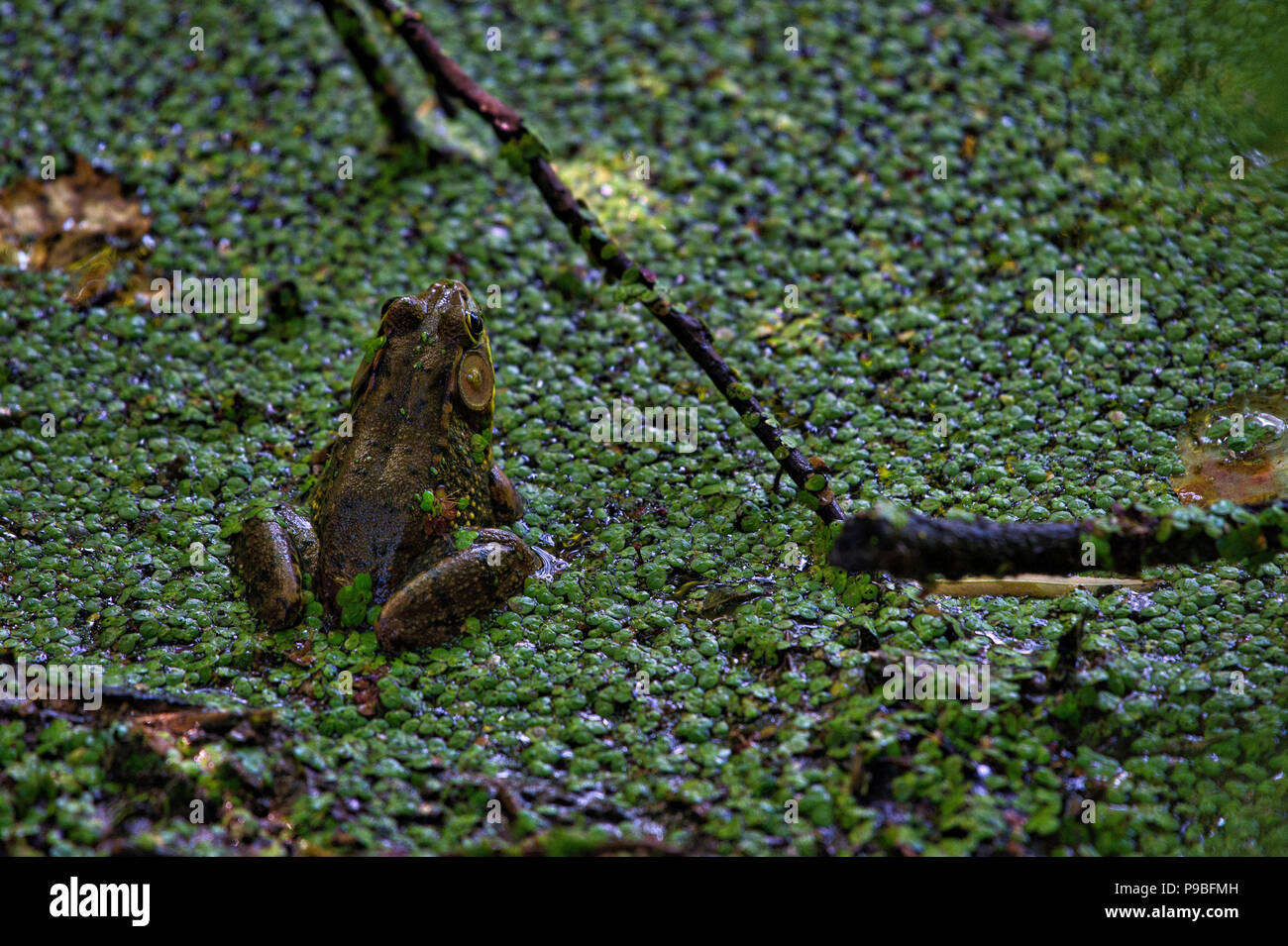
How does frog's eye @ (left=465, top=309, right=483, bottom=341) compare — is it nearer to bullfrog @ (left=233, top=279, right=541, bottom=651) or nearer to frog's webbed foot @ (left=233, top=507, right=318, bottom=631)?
bullfrog @ (left=233, top=279, right=541, bottom=651)

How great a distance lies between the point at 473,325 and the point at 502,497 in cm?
79

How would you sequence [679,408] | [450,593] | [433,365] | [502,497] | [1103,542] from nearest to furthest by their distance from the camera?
[1103,542]
[450,593]
[433,365]
[502,497]
[679,408]

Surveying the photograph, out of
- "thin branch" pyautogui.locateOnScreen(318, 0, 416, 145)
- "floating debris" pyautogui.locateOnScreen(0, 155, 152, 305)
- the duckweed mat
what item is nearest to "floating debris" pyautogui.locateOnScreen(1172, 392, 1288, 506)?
the duckweed mat

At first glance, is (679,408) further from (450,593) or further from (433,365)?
(450,593)

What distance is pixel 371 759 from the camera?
3572 millimetres

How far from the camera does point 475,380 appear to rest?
4410 millimetres

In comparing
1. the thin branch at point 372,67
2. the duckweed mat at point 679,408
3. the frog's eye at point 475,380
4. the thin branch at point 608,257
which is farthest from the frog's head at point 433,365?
the thin branch at point 372,67

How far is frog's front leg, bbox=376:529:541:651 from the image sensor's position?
3.92 meters

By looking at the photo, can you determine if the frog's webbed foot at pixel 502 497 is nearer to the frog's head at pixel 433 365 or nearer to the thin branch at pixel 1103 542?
the frog's head at pixel 433 365

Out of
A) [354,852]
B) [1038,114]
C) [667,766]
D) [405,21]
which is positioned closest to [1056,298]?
[1038,114]

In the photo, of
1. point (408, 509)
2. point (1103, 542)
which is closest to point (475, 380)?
point (408, 509)

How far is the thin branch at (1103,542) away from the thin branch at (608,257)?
3.58 feet

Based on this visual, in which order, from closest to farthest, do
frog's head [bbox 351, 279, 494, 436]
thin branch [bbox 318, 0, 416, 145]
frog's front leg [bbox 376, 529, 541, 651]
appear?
frog's front leg [bbox 376, 529, 541, 651] < frog's head [bbox 351, 279, 494, 436] < thin branch [bbox 318, 0, 416, 145]

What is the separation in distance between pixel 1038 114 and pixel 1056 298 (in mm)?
1785
